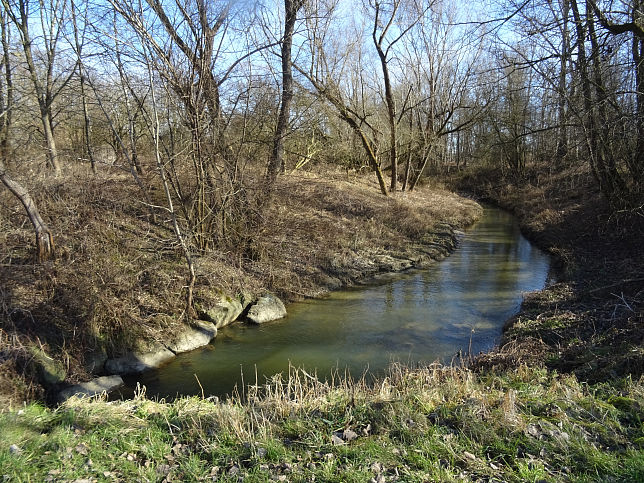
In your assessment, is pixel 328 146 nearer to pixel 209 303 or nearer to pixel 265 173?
pixel 265 173

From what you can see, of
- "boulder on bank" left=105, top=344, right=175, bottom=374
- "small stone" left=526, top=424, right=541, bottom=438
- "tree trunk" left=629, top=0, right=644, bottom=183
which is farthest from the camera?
"tree trunk" left=629, top=0, right=644, bottom=183

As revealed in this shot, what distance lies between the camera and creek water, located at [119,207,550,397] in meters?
7.98

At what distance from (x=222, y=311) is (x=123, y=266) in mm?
2406

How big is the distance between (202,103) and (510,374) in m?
8.54

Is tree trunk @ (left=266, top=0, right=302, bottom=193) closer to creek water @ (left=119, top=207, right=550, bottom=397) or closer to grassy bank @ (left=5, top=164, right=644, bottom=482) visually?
creek water @ (left=119, top=207, right=550, bottom=397)

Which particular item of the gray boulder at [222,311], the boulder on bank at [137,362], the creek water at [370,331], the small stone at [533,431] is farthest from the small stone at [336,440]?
the gray boulder at [222,311]

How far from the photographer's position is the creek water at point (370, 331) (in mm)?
7977

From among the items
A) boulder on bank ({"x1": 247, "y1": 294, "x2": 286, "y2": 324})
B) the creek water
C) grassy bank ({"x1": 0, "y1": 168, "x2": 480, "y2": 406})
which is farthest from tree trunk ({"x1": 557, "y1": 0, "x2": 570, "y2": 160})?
boulder on bank ({"x1": 247, "y1": 294, "x2": 286, "y2": 324})

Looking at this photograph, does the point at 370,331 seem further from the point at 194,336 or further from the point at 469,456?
the point at 469,456

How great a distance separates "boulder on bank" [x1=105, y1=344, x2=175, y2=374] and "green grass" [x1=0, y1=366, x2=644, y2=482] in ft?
9.73

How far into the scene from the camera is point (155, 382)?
7645 mm

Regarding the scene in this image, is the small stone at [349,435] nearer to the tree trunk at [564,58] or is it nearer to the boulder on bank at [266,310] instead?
the boulder on bank at [266,310]

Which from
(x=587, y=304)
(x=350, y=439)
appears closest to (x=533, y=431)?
(x=350, y=439)

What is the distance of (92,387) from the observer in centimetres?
709
